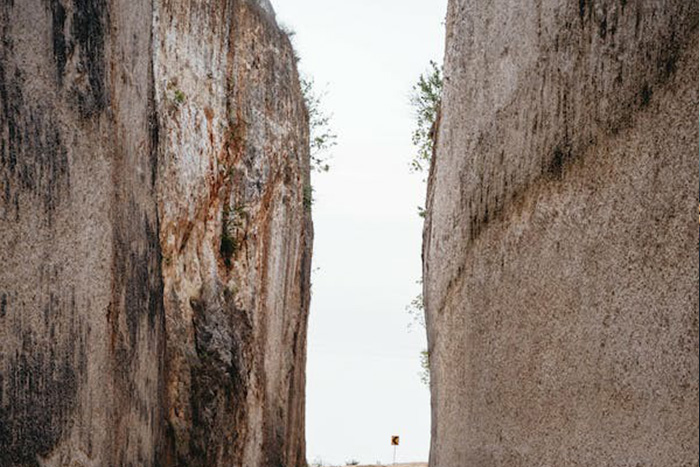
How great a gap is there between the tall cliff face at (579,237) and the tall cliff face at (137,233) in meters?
2.29

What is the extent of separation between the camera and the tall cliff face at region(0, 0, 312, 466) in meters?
4.41

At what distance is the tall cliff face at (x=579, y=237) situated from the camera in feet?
9.71

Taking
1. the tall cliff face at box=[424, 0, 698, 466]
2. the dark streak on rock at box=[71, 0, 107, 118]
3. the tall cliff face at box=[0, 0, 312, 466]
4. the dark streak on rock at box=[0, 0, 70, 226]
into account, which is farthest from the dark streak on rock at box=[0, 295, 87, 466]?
the tall cliff face at box=[424, 0, 698, 466]

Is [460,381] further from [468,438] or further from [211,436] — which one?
[211,436]

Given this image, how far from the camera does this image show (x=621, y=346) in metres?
3.31

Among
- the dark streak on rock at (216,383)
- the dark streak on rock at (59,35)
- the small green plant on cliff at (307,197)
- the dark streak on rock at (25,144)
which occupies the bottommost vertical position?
the dark streak on rock at (216,383)

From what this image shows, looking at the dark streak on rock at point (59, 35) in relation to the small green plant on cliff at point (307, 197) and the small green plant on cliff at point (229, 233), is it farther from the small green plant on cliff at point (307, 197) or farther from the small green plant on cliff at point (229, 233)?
the small green plant on cliff at point (307, 197)

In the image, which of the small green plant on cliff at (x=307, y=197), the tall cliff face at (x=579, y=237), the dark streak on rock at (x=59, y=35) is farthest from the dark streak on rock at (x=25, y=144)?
the small green plant on cliff at (x=307, y=197)

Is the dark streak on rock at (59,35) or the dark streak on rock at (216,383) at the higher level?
the dark streak on rock at (59,35)

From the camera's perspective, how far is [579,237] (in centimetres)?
383

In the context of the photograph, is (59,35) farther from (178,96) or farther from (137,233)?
(178,96)

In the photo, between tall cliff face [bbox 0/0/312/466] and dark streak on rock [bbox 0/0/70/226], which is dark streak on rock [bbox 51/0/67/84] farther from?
dark streak on rock [bbox 0/0/70/226]

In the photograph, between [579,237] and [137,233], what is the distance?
3.70 meters

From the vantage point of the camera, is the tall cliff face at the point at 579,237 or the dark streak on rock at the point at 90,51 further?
the dark streak on rock at the point at 90,51
